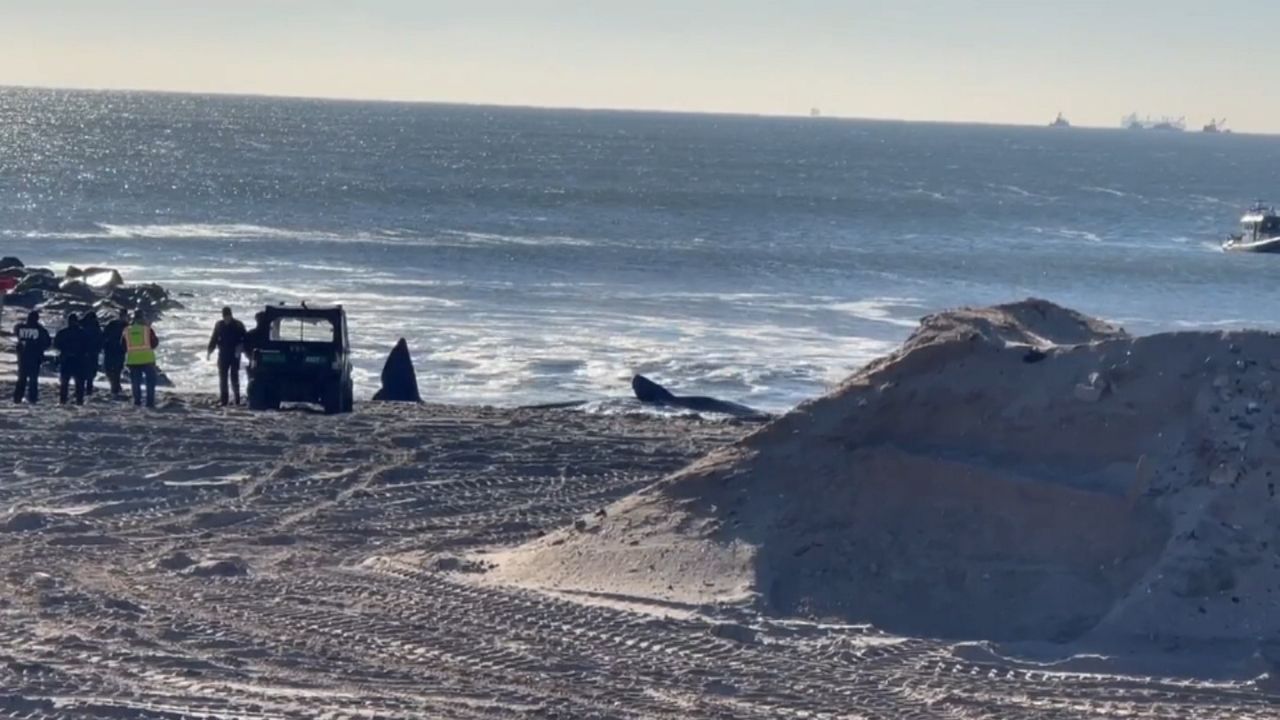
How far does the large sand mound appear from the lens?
10297 millimetres

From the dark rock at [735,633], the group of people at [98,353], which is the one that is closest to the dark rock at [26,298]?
the group of people at [98,353]

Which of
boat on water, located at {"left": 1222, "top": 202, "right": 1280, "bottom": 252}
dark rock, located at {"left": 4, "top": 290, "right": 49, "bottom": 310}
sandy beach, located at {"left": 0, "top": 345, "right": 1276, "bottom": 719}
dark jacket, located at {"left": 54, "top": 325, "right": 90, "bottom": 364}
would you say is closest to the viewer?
sandy beach, located at {"left": 0, "top": 345, "right": 1276, "bottom": 719}

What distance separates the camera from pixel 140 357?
66.4 ft

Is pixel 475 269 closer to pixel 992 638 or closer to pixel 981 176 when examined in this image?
pixel 992 638

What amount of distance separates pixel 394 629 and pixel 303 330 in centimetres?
1097

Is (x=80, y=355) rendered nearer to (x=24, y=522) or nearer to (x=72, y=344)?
(x=72, y=344)

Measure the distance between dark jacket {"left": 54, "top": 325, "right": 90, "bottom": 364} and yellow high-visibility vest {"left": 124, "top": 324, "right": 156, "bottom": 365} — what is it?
559 millimetres

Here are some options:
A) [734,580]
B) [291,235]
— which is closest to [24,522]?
[734,580]

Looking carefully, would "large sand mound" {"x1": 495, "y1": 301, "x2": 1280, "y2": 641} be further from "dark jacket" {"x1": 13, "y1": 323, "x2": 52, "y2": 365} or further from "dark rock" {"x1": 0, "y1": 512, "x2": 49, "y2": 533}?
"dark jacket" {"x1": 13, "y1": 323, "x2": 52, "y2": 365}

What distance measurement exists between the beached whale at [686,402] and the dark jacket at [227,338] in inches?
239

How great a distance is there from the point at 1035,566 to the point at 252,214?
204ft

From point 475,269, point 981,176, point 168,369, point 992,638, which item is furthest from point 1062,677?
point 981,176

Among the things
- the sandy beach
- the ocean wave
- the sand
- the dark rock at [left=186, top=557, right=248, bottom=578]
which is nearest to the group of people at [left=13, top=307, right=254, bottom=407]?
the sandy beach

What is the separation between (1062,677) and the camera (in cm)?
948
